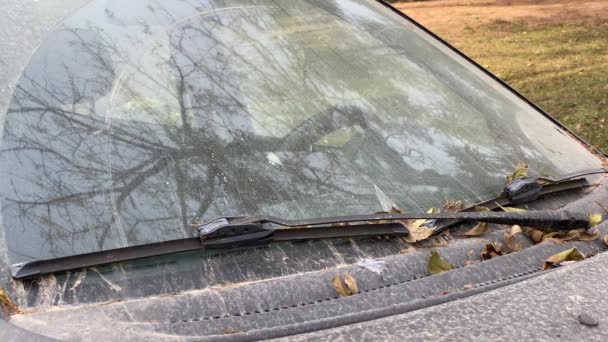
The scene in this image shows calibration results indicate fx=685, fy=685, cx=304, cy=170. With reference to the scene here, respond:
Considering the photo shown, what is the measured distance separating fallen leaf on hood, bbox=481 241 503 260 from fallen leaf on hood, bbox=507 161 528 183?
0.36m

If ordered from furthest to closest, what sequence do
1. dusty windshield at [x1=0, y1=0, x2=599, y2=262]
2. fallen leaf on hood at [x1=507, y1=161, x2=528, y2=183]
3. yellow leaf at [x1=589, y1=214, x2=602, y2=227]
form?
1. fallen leaf on hood at [x1=507, y1=161, x2=528, y2=183]
2. yellow leaf at [x1=589, y1=214, x2=602, y2=227]
3. dusty windshield at [x1=0, y1=0, x2=599, y2=262]

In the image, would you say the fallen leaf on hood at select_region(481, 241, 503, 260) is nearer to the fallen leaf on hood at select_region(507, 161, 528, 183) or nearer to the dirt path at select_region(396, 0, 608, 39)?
the fallen leaf on hood at select_region(507, 161, 528, 183)

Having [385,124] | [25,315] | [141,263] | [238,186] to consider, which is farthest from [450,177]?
[25,315]

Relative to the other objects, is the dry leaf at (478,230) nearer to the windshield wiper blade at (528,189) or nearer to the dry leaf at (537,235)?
the windshield wiper blade at (528,189)

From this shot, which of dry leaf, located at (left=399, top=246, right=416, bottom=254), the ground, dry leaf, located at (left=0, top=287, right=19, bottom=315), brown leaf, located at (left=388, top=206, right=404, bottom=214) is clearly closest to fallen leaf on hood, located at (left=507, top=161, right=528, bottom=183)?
brown leaf, located at (left=388, top=206, right=404, bottom=214)

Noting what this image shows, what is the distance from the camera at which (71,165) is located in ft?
5.73

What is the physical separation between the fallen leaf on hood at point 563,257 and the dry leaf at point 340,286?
563mm

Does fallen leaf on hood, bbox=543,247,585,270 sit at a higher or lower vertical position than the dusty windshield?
lower

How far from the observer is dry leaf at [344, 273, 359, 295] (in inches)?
63.5

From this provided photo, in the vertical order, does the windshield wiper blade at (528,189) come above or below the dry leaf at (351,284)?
above

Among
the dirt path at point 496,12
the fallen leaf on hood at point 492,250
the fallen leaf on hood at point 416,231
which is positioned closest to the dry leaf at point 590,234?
the fallen leaf on hood at point 492,250

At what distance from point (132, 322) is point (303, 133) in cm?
84

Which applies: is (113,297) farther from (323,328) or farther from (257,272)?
(323,328)

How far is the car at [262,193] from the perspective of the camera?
1505 mm
